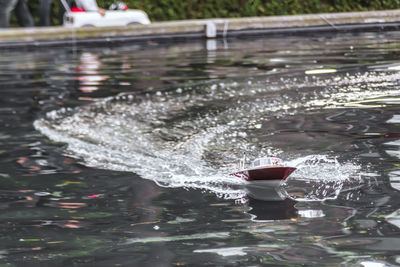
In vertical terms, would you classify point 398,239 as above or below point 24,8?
below

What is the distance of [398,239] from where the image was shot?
14.4 ft

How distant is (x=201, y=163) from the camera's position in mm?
6789

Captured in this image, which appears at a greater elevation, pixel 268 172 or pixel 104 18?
pixel 104 18

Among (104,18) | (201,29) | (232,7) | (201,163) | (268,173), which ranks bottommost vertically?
(201,163)

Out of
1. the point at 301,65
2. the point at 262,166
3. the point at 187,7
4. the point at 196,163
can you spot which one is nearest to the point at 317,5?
the point at 187,7

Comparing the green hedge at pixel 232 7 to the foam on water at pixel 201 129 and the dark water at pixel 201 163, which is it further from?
the foam on water at pixel 201 129

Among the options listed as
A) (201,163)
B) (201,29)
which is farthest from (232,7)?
(201,163)

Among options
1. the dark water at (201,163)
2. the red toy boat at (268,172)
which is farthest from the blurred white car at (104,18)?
the red toy boat at (268,172)

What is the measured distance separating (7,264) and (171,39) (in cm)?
1458

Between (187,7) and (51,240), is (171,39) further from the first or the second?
(51,240)

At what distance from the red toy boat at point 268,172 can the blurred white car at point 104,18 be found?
45.5 ft

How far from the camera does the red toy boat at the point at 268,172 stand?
16.5 feet

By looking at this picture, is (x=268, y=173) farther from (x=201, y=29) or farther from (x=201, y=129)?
(x=201, y=29)

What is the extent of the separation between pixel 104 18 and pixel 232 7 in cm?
440
